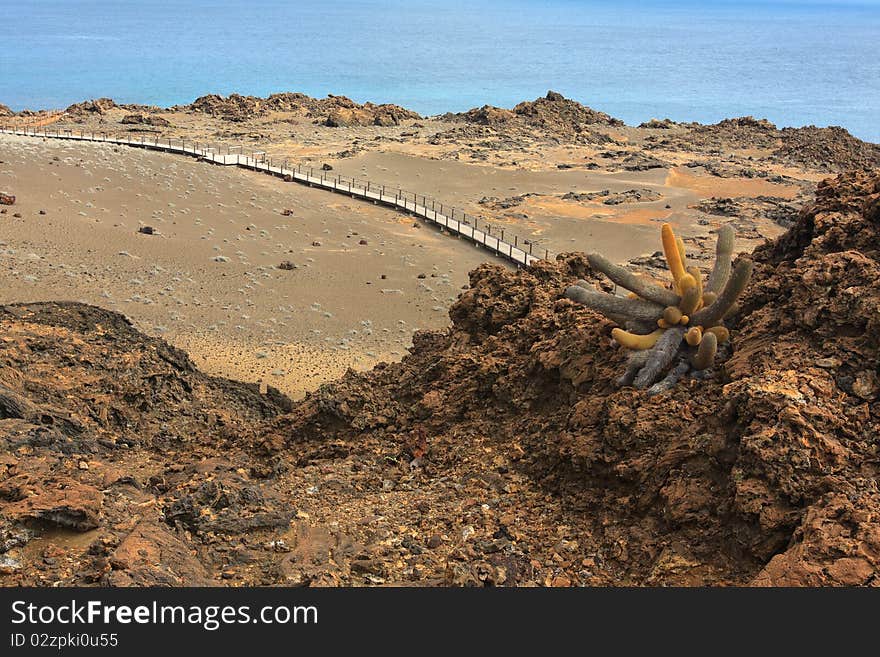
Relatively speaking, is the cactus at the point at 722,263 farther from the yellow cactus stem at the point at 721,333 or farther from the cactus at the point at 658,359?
the cactus at the point at 658,359

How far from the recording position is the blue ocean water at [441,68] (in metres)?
91.1

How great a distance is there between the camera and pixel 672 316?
7.04 m

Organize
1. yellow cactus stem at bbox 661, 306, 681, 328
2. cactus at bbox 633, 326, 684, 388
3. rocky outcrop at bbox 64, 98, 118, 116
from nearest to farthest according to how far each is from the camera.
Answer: cactus at bbox 633, 326, 684, 388
yellow cactus stem at bbox 661, 306, 681, 328
rocky outcrop at bbox 64, 98, 118, 116

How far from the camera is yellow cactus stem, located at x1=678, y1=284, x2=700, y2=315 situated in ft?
23.1

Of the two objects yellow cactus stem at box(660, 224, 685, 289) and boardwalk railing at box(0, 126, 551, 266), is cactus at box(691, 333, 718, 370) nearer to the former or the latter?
yellow cactus stem at box(660, 224, 685, 289)

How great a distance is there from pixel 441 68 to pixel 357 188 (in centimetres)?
9137

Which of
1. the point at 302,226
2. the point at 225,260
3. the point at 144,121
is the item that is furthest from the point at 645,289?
the point at 144,121

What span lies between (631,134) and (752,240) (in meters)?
29.8

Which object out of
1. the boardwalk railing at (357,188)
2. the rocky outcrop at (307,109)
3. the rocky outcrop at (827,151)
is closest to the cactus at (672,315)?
the boardwalk railing at (357,188)

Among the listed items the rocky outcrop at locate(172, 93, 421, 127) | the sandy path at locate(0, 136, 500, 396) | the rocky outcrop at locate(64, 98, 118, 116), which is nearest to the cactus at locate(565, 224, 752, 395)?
the sandy path at locate(0, 136, 500, 396)

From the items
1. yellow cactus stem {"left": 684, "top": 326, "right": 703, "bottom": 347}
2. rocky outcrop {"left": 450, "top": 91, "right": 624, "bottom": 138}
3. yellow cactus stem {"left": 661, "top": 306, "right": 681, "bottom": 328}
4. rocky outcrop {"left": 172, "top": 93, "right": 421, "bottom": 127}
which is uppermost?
rocky outcrop {"left": 450, "top": 91, "right": 624, "bottom": 138}

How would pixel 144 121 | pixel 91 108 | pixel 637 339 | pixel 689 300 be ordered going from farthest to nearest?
pixel 91 108, pixel 144 121, pixel 689 300, pixel 637 339

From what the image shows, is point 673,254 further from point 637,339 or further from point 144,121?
point 144,121

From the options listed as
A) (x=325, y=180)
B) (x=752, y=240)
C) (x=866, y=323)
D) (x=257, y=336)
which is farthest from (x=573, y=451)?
(x=325, y=180)
